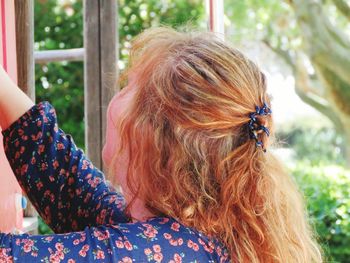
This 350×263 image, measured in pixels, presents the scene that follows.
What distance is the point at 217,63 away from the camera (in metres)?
1.74

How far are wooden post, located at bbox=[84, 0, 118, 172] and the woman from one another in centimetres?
161

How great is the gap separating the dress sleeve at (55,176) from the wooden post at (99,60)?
1.41 m

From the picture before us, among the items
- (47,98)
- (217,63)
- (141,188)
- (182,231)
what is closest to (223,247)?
(182,231)

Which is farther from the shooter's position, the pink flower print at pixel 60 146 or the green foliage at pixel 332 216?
the green foliage at pixel 332 216

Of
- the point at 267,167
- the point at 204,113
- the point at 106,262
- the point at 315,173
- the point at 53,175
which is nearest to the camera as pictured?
the point at 106,262

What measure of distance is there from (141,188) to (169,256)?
174 millimetres

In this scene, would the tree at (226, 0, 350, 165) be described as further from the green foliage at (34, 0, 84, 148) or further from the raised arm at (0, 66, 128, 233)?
the raised arm at (0, 66, 128, 233)

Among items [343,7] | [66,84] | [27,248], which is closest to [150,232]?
[27,248]

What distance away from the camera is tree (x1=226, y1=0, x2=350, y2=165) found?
8102 mm

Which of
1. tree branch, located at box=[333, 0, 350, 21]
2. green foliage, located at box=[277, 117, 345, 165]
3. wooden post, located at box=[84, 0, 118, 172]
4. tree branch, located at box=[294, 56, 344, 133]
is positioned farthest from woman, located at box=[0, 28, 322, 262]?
green foliage, located at box=[277, 117, 345, 165]

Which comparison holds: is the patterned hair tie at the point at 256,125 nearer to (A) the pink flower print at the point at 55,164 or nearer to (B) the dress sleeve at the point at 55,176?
(B) the dress sleeve at the point at 55,176

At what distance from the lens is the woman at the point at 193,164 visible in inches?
66.4

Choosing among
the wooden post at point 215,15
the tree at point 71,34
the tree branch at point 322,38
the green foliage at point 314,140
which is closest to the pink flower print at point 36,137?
the wooden post at point 215,15

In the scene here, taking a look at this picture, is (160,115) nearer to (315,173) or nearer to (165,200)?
(165,200)
